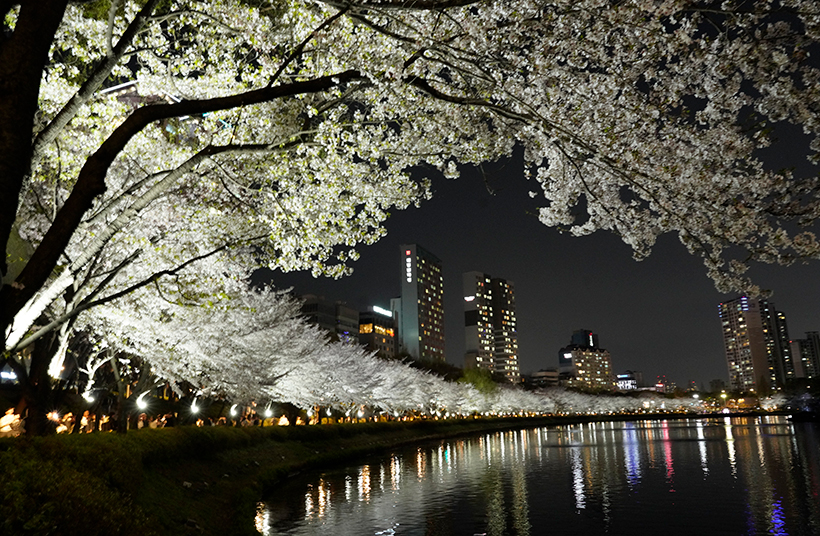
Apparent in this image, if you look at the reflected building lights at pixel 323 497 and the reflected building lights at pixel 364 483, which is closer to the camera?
the reflected building lights at pixel 323 497

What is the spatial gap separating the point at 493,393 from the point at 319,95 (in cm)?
8891

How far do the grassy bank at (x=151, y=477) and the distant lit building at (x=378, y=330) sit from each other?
12233 cm

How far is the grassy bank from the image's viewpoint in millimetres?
6694

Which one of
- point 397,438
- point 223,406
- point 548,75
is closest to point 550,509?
point 548,75

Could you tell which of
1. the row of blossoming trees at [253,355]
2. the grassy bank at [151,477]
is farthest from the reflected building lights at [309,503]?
the row of blossoming trees at [253,355]

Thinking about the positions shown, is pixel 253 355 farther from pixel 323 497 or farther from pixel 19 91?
pixel 19 91

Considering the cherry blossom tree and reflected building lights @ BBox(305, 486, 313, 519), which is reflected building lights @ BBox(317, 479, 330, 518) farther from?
the cherry blossom tree

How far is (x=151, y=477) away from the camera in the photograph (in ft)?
48.5

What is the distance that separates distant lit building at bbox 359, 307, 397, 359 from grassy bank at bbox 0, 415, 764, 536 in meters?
122

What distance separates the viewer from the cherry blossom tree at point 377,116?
643cm

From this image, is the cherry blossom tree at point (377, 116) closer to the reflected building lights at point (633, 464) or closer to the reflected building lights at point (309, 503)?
the reflected building lights at point (309, 503)

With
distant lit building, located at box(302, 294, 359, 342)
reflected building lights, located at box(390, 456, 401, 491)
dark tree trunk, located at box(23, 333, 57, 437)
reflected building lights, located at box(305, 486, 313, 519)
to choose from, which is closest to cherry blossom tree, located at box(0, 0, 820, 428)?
dark tree trunk, located at box(23, 333, 57, 437)

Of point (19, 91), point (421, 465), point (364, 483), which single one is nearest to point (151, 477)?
point (364, 483)

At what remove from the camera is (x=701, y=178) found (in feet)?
25.9
